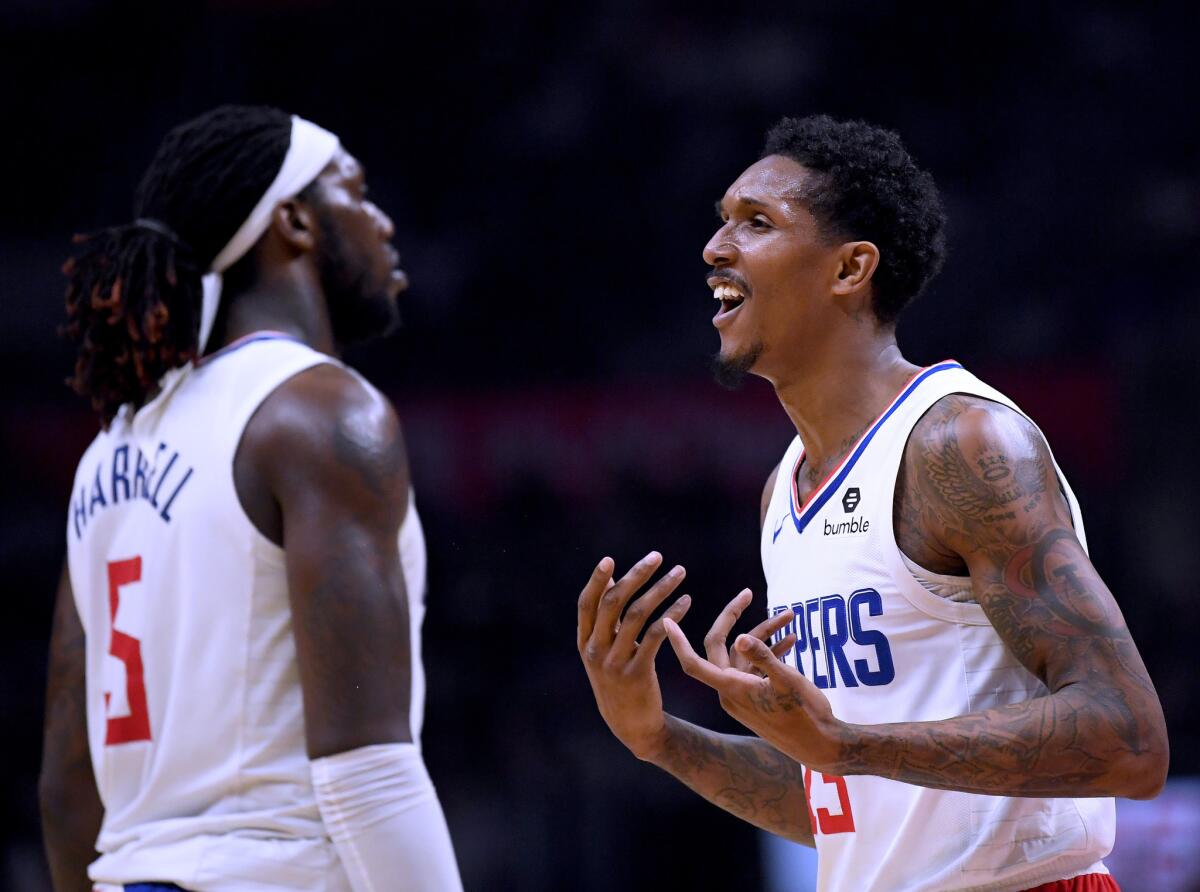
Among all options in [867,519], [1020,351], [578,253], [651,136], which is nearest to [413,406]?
[578,253]

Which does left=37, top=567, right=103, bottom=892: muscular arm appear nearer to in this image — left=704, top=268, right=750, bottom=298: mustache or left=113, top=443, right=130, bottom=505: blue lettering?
left=113, top=443, right=130, bottom=505: blue lettering

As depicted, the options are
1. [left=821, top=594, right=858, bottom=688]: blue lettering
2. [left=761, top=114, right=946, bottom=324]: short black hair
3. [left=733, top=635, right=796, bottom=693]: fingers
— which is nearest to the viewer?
[left=733, top=635, right=796, bottom=693]: fingers

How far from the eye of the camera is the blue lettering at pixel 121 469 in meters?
2.61

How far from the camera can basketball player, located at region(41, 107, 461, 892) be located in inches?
92.4

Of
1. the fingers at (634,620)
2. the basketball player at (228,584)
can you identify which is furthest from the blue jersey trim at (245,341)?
the fingers at (634,620)

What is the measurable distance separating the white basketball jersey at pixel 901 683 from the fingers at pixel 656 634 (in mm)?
232

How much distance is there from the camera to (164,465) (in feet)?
8.40

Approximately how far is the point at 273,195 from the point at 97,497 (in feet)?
2.17

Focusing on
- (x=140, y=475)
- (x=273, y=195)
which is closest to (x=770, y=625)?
(x=140, y=475)

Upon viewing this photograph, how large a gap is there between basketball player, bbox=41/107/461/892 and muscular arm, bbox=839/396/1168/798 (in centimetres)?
83

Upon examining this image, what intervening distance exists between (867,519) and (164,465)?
3.87 ft

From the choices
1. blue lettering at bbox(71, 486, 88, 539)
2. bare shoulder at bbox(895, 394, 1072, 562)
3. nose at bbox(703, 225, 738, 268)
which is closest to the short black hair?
nose at bbox(703, 225, 738, 268)

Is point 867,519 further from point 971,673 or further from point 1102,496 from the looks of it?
point 1102,496

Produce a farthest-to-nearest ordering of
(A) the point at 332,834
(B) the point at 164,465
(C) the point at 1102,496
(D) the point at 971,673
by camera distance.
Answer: (C) the point at 1102,496
(B) the point at 164,465
(A) the point at 332,834
(D) the point at 971,673
